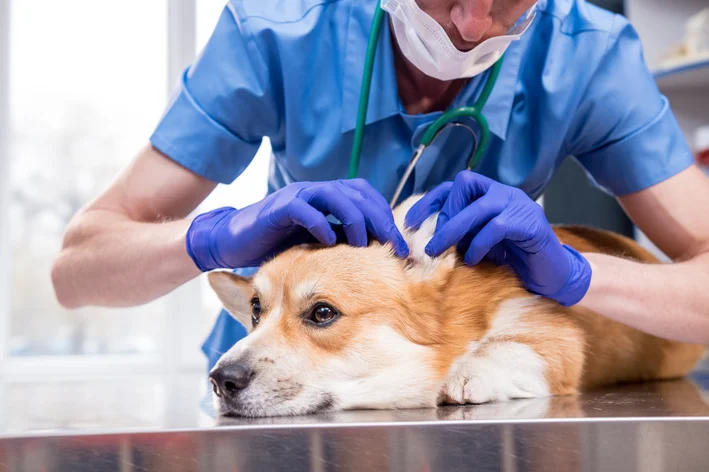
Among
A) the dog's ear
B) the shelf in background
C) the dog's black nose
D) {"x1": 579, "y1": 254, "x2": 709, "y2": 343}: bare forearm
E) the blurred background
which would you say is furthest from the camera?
the blurred background

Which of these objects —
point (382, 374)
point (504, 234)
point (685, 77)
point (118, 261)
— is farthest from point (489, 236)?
point (685, 77)

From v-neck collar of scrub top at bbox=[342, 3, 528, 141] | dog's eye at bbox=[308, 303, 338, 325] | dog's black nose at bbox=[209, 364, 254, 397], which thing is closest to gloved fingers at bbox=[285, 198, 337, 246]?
dog's eye at bbox=[308, 303, 338, 325]

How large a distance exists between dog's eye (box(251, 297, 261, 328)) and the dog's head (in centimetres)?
5

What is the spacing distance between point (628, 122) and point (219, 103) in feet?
2.57

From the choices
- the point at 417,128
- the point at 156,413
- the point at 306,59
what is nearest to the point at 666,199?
the point at 417,128

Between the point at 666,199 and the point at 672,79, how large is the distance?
154cm

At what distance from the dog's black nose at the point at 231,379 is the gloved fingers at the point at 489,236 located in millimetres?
380

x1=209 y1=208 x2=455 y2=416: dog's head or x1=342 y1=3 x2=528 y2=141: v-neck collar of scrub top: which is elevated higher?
x1=342 y1=3 x2=528 y2=141: v-neck collar of scrub top

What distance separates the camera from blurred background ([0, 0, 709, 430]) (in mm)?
3994

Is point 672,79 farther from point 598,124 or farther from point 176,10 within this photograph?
point 176,10

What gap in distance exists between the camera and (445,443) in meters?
0.71

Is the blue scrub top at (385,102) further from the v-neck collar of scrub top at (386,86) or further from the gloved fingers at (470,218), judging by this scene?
the gloved fingers at (470,218)

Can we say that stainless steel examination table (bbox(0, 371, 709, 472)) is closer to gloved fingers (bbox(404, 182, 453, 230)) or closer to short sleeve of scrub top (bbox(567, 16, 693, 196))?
gloved fingers (bbox(404, 182, 453, 230))

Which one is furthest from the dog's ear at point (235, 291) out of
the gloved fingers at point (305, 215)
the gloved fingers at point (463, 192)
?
the gloved fingers at point (463, 192)
